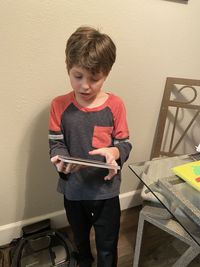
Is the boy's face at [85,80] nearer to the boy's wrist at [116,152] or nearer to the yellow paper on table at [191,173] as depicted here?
the boy's wrist at [116,152]

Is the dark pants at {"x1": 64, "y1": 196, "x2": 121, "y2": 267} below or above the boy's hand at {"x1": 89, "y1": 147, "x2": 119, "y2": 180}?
below

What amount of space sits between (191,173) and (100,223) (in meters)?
0.41

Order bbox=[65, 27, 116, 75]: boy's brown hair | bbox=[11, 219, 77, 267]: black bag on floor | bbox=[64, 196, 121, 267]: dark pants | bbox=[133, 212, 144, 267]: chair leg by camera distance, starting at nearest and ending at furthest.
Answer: bbox=[65, 27, 116, 75]: boy's brown hair → bbox=[64, 196, 121, 267]: dark pants → bbox=[133, 212, 144, 267]: chair leg → bbox=[11, 219, 77, 267]: black bag on floor

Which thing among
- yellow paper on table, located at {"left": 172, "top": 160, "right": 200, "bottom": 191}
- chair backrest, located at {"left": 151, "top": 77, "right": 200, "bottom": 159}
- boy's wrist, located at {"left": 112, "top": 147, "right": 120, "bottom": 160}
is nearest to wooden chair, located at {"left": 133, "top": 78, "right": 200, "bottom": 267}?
chair backrest, located at {"left": 151, "top": 77, "right": 200, "bottom": 159}

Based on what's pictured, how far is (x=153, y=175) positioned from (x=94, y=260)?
2.12ft

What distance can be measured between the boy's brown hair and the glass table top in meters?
0.45

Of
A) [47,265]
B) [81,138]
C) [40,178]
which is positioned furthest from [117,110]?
[47,265]

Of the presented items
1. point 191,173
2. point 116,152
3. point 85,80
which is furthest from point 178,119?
point 85,80

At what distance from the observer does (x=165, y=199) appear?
0.91 m

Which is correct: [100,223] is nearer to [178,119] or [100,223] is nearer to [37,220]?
[37,220]

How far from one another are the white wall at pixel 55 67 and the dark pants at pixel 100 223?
0.33 m

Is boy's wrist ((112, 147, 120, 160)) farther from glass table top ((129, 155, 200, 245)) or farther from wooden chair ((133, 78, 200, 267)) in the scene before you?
wooden chair ((133, 78, 200, 267))

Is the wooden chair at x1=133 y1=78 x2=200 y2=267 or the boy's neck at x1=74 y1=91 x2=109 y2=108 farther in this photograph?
the wooden chair at x1=133 y1=78 x2=200 y2=267

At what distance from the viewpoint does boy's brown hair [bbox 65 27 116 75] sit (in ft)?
2.63
